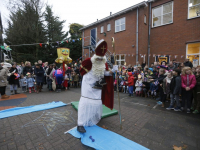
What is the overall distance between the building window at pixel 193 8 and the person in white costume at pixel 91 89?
10148 mm

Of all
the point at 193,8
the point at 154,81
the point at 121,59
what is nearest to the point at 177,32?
the point at 193,8

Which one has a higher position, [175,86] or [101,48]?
[101,48]

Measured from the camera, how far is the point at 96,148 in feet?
7.64

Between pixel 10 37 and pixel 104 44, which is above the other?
pixel 10 37

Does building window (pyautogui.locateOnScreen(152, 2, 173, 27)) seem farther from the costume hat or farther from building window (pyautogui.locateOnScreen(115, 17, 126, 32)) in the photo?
the costume hat

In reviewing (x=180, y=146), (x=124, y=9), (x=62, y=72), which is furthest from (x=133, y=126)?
(x=124, y=9)

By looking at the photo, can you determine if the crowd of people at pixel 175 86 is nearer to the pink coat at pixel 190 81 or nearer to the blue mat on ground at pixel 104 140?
the pink coat at pixel 190 81

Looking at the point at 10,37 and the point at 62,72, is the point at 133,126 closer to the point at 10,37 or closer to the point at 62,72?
the point at 62,72

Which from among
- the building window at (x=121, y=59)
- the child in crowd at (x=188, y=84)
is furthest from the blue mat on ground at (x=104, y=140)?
the building window at (x=121, y=59)

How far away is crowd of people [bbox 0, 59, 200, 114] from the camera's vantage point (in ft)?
14.2

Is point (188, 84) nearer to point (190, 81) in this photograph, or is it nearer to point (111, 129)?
point (190, 81)

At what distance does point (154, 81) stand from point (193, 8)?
776 centimetres

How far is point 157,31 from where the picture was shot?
36.6 ft

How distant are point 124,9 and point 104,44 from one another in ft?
36.5
